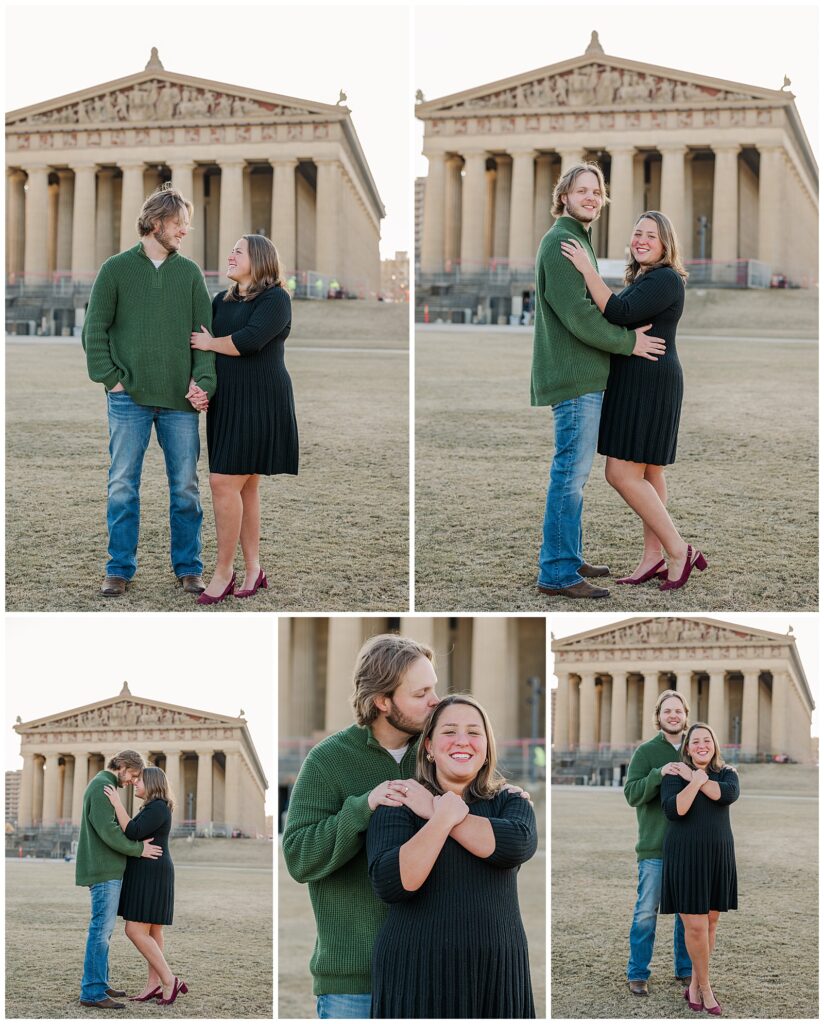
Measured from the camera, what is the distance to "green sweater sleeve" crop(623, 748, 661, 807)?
28.0 feet

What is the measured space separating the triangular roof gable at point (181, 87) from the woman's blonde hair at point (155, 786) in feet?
21.5

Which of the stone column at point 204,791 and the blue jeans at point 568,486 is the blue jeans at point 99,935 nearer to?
the stone column at point 204,791

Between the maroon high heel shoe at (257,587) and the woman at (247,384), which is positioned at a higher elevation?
the woman at (247,384)

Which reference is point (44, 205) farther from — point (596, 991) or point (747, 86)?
point (596, 991)

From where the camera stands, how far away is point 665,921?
8992 mm

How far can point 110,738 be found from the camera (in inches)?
365

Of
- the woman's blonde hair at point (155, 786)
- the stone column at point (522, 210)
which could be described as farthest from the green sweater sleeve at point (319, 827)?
the stone column at point (522, 210)

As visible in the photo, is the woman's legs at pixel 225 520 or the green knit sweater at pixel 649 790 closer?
the green knit sweater at pixel 649 790

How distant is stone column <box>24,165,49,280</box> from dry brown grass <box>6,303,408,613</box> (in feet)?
35.8

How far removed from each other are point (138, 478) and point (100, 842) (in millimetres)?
2339

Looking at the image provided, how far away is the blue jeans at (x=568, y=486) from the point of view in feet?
28.4

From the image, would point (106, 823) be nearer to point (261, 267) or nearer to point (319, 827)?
point (319, 827)

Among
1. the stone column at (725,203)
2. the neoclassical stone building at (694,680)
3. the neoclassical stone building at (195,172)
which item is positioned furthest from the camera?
the stone column at (725,203)

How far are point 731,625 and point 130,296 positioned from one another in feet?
14.7
